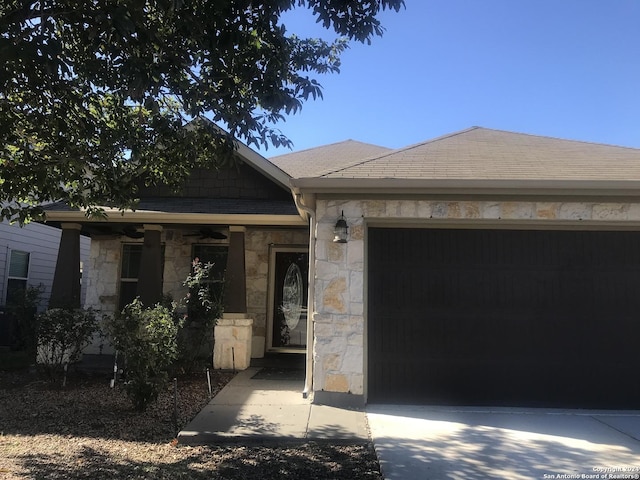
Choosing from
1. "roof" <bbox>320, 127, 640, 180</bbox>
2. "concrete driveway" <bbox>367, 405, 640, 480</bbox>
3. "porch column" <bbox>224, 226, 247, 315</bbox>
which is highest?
"roof" <bbox>320, 127, 640, 180</bbox>

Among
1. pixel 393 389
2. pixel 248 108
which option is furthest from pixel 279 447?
pixel 248 108

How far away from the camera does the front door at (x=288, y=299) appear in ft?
34.3

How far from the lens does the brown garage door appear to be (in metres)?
6.59

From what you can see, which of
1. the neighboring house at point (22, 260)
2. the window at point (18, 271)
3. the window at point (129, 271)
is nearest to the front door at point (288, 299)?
the window at point (129, 271)

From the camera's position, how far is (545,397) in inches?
259

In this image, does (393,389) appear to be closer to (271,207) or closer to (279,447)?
(279,447)

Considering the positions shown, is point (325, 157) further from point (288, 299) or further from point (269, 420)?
point (269, 420)

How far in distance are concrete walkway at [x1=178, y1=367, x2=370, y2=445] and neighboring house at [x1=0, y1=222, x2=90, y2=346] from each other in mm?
7756

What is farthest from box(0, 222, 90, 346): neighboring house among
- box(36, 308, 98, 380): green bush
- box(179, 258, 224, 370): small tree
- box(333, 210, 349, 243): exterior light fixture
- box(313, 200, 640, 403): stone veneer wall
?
box(333, 210, 349, 243): exterior light fixture

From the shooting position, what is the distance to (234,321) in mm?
9102

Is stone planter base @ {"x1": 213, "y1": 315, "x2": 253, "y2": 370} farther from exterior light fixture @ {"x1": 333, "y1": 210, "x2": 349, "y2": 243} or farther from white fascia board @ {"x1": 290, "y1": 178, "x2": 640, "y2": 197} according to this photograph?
white fascia board @ {"x1": 290, "y1": 178, "x2": 640, "y2": 197}

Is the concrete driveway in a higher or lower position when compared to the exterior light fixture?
lower

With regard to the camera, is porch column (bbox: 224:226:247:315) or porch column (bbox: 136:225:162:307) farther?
porch column (bbox: 136:225:162:307)

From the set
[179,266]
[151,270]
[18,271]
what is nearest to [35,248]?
[18,271]
